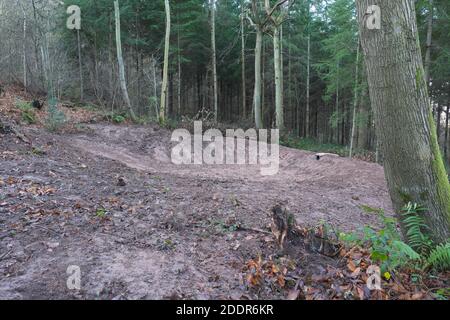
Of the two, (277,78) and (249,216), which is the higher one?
(277,78)

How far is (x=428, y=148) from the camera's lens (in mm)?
3043

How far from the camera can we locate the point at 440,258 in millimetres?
2881

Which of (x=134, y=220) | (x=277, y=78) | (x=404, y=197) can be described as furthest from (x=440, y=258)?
(x=277, y=78)

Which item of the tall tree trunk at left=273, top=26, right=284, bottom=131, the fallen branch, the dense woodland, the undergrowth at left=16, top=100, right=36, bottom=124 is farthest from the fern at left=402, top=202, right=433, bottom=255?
the tall tree trunk at left=273, top=26, right=284, bottom=131

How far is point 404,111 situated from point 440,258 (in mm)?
1322

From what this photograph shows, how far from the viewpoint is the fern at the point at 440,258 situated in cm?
286

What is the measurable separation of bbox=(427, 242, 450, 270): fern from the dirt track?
4.91 feet

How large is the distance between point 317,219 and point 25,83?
1822 centimetres

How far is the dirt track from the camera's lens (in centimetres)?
273

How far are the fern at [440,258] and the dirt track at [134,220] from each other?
1.50 metres

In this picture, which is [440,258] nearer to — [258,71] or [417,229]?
[417,229]
